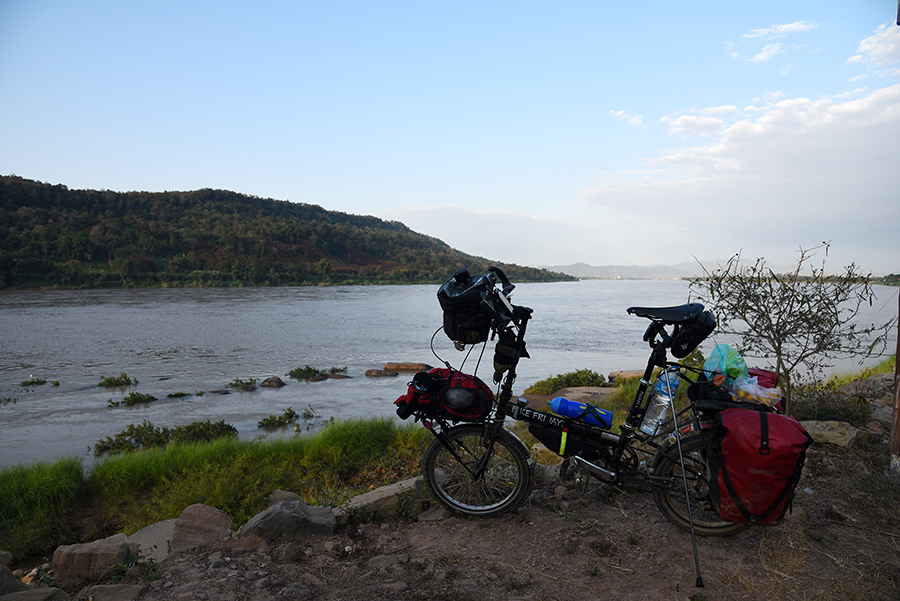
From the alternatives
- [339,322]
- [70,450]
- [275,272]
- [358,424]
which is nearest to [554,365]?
[358,424]

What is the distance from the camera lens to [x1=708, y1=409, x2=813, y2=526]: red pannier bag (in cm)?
346

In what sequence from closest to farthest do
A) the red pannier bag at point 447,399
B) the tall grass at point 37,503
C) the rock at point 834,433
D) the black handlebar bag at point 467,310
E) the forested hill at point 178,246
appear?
the black handlebar bag at point 467,310, the red pannier bag at point 447,399, the rock at point 834,433, the tall grass at point 37,503, the forested hill at point 178,246

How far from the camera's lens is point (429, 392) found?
4289mm

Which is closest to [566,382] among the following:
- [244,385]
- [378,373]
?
[378,373]

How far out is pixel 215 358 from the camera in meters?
25.1

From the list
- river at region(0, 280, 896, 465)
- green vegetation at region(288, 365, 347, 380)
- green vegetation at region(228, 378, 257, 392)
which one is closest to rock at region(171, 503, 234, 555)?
river at region(0, 280, 896, 465)

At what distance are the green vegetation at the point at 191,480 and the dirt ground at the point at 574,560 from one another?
1392 mm

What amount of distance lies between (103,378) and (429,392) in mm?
19207

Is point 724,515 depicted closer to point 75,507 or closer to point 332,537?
point 332,537

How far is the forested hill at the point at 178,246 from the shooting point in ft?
→ 269

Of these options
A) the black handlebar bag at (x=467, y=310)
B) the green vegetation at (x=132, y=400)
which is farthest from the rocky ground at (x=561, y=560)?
the green vegetation at (x=132, y=400)

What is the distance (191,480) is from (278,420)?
5.65m

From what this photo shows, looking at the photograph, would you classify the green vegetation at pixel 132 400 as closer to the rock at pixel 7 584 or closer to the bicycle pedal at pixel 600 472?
the rock at pixel 7 584

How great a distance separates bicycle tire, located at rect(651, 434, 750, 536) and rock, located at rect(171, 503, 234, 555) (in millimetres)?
3745
